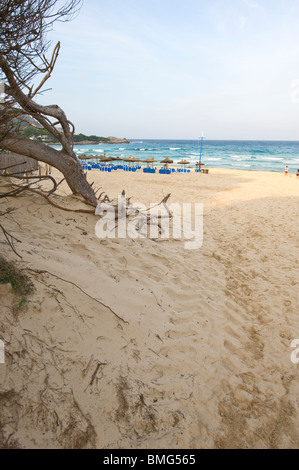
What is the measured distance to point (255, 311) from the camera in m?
3.64

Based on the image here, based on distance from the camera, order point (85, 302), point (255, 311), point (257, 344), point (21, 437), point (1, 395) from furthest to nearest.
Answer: point (255, 311) → point (257, 344) → point (85, 302) → point (1, 395) → point (21, 437)

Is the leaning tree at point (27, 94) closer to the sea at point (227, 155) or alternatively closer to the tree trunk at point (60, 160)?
the tree trunk at point (60, 160)

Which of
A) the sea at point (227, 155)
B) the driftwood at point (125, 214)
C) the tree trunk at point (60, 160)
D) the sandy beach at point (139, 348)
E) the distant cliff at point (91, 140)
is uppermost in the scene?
the distant cliff at point (91, 140)

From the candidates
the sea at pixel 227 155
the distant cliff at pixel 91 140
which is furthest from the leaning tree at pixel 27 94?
the distant cliff at pixel 91 140

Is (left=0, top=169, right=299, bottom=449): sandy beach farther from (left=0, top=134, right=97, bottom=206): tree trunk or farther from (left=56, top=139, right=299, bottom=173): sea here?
(left=56, top=139, right=299, bottom=173): sea

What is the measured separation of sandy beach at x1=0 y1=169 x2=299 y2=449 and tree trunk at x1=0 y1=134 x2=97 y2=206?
3.32 ft

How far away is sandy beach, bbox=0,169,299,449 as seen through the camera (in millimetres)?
1865

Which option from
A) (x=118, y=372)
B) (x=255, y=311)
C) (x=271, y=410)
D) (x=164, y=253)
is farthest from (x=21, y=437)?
(x=164, y=253)

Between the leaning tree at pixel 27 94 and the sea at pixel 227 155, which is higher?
the sea at pixel 227 155

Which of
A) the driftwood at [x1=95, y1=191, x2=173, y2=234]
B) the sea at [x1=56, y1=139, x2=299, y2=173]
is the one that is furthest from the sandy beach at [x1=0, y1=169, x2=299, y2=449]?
the sea at [x1=56, y1=139, x2=299, y2=173]

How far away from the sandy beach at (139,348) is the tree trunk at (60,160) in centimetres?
101

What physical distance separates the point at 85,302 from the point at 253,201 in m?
9.57

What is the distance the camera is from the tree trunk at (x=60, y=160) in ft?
Answer: 16.1

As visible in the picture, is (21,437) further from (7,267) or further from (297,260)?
(297,260)
